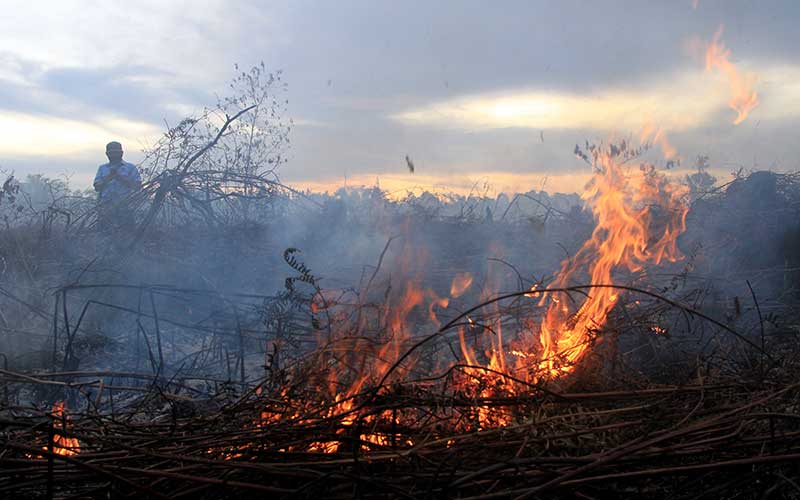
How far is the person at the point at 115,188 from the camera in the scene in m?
7.76

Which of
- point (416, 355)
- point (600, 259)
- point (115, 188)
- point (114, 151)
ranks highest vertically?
point (114, 151)

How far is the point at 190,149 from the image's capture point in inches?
320

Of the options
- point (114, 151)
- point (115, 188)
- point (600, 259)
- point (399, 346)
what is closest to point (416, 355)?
point (399, 346)

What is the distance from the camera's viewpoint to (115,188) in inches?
336

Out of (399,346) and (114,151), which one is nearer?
(399,346)

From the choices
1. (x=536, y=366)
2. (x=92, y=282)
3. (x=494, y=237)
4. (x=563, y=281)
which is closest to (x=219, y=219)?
(x=92, y=282)

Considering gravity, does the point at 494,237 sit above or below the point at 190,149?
below

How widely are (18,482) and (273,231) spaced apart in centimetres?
626

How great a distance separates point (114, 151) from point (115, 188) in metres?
0.55

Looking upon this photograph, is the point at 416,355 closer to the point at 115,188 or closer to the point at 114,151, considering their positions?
the point at 115,188

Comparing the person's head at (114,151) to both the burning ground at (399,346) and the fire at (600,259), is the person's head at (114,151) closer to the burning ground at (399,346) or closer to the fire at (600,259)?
the burning ground at (399,346)

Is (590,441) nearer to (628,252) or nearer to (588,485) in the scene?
(588,485)

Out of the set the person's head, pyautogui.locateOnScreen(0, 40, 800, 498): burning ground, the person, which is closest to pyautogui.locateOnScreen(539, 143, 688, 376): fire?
pyautogui.locateOnScreen(0, 40, 800, 498): burning ground

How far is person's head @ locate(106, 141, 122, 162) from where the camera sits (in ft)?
28.5
